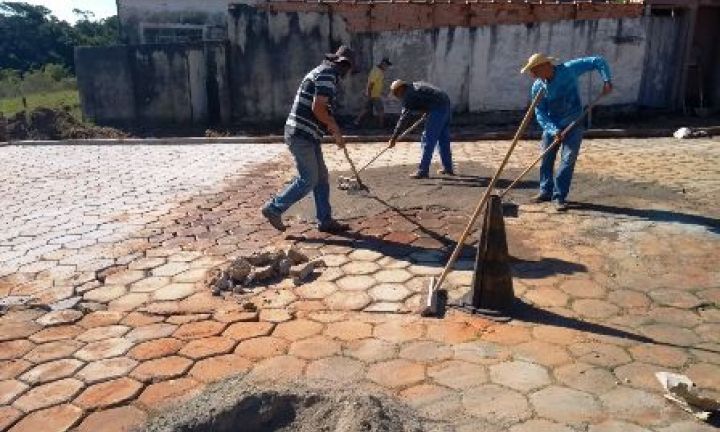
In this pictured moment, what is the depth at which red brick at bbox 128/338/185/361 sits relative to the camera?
3.41m

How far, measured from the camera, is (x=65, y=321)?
3.88 meters

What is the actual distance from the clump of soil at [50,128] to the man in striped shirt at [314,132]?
9.74m

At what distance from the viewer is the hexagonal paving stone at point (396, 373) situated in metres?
3.06

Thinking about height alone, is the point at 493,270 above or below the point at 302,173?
below

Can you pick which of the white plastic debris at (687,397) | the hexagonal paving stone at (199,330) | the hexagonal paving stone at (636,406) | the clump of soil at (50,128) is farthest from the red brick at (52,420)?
the clump of soil at (50,128)

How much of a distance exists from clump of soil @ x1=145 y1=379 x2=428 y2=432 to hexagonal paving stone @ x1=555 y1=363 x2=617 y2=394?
34.4 inches

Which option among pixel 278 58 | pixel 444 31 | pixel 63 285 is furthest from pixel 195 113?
pixel 63 285

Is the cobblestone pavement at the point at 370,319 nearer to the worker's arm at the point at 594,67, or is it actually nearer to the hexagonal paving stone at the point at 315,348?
the hexagonal paving stone at the point at 315,348

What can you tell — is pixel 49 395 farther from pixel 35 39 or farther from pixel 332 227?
pixel 35 39

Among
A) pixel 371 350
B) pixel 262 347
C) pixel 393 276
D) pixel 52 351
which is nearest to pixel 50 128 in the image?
pixel 52 351

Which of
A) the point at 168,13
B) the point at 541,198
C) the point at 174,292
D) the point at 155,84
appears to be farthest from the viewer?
the point at 168,13

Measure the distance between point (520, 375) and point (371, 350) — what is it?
846 mm

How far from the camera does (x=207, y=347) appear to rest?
11.5 ft

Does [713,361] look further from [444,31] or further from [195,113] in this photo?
[195,113]
